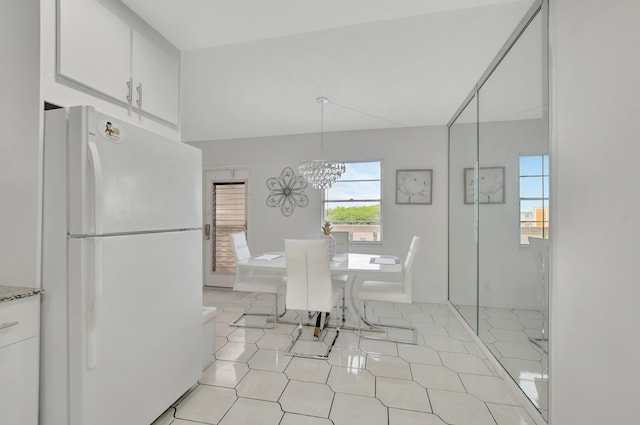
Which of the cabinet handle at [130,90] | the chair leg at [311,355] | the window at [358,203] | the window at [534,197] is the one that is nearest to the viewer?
the window at [534,197]

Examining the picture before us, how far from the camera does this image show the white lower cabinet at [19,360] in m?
1.07

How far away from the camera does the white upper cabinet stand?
1.32 meters

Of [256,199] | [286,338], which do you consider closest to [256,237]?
[256,199]

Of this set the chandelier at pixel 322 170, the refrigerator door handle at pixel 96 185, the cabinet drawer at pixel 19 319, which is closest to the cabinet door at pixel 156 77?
the refrigerator door handle at pixel 96 185

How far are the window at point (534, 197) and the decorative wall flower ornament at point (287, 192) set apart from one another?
3039 mm

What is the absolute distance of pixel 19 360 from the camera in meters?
1.12

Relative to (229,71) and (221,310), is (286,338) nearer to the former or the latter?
(221,310)

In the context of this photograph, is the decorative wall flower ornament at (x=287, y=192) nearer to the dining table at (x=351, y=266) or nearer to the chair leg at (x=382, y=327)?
the dining table at (x=351, y=266)

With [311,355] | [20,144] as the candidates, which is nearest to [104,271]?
[20,144]

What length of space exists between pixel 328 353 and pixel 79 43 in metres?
2.61

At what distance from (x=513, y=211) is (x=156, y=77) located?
2.51 meters

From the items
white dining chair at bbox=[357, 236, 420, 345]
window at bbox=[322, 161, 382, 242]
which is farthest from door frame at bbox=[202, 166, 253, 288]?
white dining chair at bbox=[357, 236, 420, 345]

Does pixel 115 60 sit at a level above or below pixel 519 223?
above

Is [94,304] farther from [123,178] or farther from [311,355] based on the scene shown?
[311,355]
